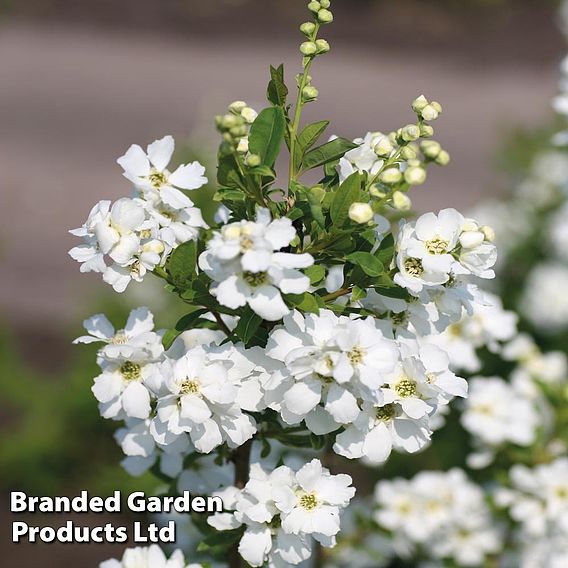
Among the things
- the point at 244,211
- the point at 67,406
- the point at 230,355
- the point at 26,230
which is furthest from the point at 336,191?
the point at 26,230

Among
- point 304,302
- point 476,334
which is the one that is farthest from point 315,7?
point 476,334

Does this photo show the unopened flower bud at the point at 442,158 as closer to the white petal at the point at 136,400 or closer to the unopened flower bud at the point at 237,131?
the unopened flower bud at the point at 237,131

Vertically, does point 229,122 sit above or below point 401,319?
above

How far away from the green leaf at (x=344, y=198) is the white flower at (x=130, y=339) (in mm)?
313

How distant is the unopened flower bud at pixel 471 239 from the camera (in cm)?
115

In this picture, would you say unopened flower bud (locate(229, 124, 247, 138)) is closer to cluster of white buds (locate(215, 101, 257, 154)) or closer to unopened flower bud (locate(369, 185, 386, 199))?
cluster of white buds (locate(215, 101, 257, 154))

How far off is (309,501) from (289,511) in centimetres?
4

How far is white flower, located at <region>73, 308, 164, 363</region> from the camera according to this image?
1195mm

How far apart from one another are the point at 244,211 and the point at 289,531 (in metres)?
0.44

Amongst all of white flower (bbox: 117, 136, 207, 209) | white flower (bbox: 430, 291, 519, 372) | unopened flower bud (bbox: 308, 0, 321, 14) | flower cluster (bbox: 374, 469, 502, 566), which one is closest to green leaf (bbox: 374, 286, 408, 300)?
white flower (bbox: 117, 136, 207, 209)

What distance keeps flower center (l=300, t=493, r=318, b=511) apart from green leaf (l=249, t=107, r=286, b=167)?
0.45 metres

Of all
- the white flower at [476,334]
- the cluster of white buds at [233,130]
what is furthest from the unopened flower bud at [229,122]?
the white flower at [476,334]

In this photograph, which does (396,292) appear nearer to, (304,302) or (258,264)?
(304,302)

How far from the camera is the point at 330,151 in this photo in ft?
4.01
